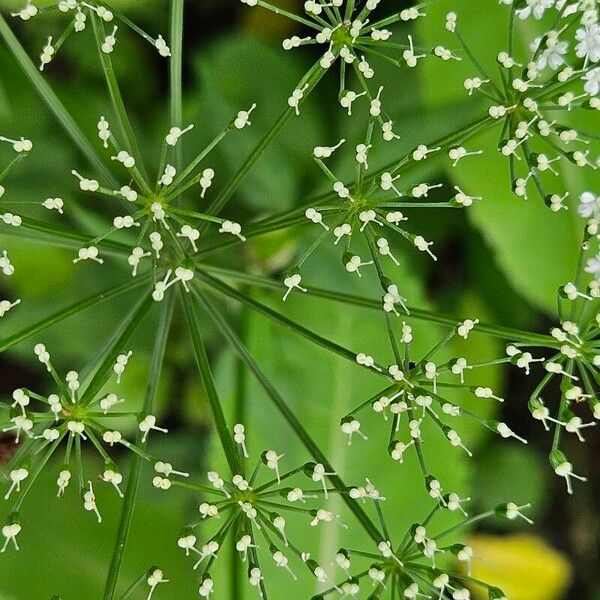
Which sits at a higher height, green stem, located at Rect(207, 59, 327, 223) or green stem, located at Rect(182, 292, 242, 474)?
green stem, located at Rect(207, 59, 327, 223)

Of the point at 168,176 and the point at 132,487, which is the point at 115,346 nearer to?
the point at 132,487

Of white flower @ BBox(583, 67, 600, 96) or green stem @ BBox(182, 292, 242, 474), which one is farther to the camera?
white flower @ BBox(583, 67, 600, 96)

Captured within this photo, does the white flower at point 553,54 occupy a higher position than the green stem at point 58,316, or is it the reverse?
the white flower at point 553,54

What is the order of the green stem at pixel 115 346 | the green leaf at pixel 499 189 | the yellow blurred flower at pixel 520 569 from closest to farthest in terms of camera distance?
the green stem at pixel 115 346 < the green leaf at pixel 499 189 < the yellow blurred flower at pixel 520 569

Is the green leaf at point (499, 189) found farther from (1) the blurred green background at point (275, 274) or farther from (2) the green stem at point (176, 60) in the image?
(2) the green stem at point (176, 60)

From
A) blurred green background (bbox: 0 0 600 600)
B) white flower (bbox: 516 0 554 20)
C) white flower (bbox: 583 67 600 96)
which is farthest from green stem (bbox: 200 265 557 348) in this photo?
white flower (bbox: 516 0 554 20)

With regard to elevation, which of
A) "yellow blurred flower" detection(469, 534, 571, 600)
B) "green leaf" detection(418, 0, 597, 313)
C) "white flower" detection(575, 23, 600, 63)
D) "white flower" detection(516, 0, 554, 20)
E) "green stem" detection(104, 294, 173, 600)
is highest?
"green leaf" detection(418, 0, 597, 313)

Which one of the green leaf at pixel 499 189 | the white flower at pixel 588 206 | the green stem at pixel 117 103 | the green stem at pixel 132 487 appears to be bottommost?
the green stem at pixel 132 487

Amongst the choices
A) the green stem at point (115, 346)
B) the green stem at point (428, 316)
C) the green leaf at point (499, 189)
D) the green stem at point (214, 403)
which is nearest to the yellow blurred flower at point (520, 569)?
the green leaf at point (499, 189)

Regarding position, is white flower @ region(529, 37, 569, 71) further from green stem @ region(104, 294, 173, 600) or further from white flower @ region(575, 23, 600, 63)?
green stem @ region(104, 294, 173, 600)
